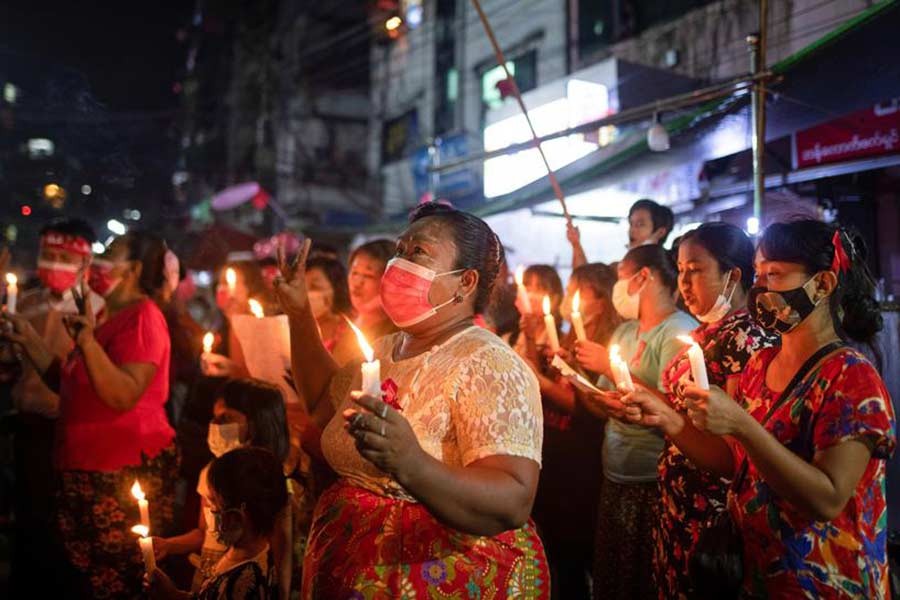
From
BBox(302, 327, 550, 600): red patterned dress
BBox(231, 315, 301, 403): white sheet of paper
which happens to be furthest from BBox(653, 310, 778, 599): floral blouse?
BBox(231, 315, 301, 403): white sheet of paper

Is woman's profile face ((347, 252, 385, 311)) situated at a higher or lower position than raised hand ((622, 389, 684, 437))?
higher

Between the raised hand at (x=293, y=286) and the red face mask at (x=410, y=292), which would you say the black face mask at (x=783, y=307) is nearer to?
the red face mask at (x=410, y=292)

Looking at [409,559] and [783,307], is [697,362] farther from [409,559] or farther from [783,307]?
[409,559]

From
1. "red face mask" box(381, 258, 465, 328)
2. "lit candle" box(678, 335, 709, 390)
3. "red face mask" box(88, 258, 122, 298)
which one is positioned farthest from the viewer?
"red face mask" box(88, 258, 122, 298)

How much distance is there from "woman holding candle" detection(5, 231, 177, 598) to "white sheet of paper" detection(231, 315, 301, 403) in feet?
1.76

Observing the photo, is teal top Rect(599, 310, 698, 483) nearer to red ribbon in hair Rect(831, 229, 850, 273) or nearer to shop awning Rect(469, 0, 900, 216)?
red ribbon in hair Rect(831, 229, 850, 273)

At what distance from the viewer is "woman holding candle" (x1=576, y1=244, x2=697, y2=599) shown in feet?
12.1

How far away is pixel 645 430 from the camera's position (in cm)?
389

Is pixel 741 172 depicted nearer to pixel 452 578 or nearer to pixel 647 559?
pixel 647 559

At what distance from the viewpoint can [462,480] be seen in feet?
5.89

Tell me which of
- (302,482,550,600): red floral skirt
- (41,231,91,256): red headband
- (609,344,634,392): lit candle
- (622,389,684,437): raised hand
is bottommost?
(302,482,550,600): red floral skirt

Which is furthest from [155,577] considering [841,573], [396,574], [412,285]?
[841,573]

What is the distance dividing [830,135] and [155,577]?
27.2ft

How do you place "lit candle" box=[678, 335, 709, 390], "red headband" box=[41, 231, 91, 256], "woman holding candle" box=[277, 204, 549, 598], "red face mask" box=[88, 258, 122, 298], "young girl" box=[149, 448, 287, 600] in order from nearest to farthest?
"woman holding candle" box=[277, 204, 549, 598]
"lit candle" box=[678, 335, 709, 390]
"young girl" box=[149, 448, 287, 600]
"red face mask" box=[88, 258, 122, 298]
"red headband" box=[41, 231, 91, 256]
